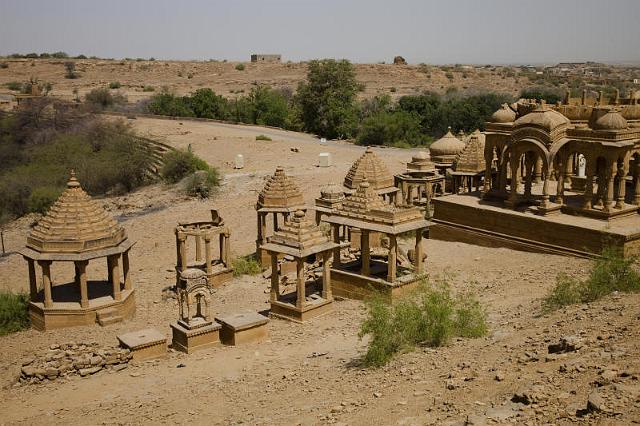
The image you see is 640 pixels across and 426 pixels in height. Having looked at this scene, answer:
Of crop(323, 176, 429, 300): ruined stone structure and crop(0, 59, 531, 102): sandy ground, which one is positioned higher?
crop(0, 59, 531, 102): sandy ground

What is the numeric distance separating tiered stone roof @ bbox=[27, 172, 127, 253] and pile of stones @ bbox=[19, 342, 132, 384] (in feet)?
10.2

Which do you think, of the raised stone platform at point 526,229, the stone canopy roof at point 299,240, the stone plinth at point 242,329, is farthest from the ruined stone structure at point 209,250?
the raised stone platform at point 526,229

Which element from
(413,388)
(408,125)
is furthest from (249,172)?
(413,388)

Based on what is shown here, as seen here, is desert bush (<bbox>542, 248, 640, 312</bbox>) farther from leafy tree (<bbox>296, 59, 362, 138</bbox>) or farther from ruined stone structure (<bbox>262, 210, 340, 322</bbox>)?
leafy tree (<bbox>296, 59, 362, 138</bbox>)

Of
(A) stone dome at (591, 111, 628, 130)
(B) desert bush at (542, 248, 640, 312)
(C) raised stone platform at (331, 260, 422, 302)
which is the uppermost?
(A) stone dome at (591, 111, 628, 130)

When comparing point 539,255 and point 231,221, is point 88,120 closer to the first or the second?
point 231,221

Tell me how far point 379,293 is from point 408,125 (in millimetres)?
31301

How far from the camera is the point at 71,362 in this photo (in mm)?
12227

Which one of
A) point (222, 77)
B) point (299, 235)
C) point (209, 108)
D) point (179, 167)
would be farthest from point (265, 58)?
point (299, 235)

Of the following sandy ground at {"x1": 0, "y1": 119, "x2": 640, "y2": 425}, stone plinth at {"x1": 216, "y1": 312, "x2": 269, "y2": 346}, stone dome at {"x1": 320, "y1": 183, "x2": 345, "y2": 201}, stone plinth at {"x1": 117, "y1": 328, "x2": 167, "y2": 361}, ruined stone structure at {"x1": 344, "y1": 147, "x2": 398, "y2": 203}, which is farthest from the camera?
ruined stone structure at {"x1": 344, "y1": 147, "x2": 398, "y2": 203}

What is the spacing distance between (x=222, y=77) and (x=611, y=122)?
8353 cm

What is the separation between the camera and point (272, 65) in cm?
10475

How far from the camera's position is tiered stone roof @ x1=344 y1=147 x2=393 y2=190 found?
21.2m

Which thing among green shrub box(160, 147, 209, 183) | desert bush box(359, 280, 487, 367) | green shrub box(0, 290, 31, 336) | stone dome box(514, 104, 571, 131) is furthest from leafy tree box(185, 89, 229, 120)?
desert bush box(359, 280, 487, 367)
